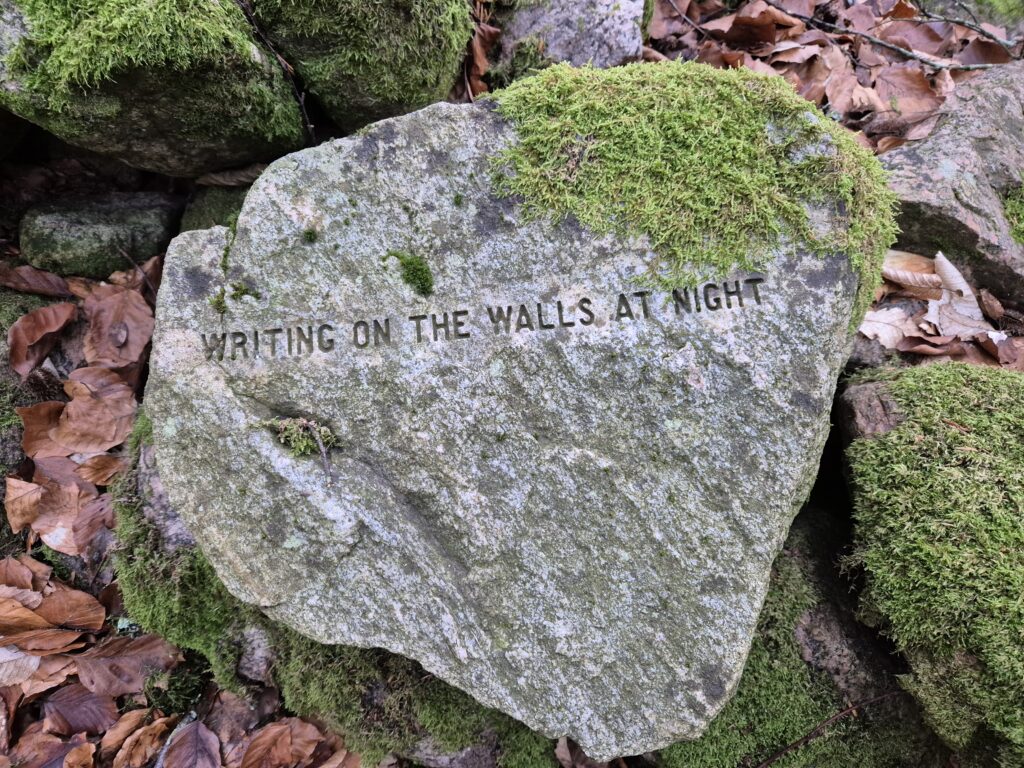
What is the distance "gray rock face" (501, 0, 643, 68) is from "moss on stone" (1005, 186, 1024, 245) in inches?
82.9

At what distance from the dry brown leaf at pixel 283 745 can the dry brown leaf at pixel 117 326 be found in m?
2.02

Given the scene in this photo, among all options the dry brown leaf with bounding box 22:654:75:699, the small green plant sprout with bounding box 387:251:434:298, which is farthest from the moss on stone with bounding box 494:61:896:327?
the dry brown leaf with bounding box 22:654:75:699

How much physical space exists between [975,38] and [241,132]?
452 cm

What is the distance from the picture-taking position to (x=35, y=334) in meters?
3.07

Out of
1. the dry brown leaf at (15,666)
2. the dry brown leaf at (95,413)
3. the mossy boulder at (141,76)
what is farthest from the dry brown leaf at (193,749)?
the mossy boulder at (141,76)

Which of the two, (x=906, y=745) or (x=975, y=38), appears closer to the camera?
(x=906, y=745)

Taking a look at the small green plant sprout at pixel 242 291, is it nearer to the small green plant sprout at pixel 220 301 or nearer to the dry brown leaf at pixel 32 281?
the small green plant sprout at pixel 220 301

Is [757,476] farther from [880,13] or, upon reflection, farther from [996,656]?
[880,13]

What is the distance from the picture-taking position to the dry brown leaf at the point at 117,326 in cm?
313

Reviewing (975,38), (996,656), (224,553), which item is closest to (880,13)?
(975,38)

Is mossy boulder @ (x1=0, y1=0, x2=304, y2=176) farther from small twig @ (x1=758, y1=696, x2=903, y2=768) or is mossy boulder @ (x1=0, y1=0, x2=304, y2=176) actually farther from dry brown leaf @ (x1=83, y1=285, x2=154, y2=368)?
small twig @ (x1=758, y1=696, x2=903, y2=768)

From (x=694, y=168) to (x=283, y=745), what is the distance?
295cm

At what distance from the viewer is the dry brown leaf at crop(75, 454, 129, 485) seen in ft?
9.60

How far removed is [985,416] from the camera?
2268 millimetres
